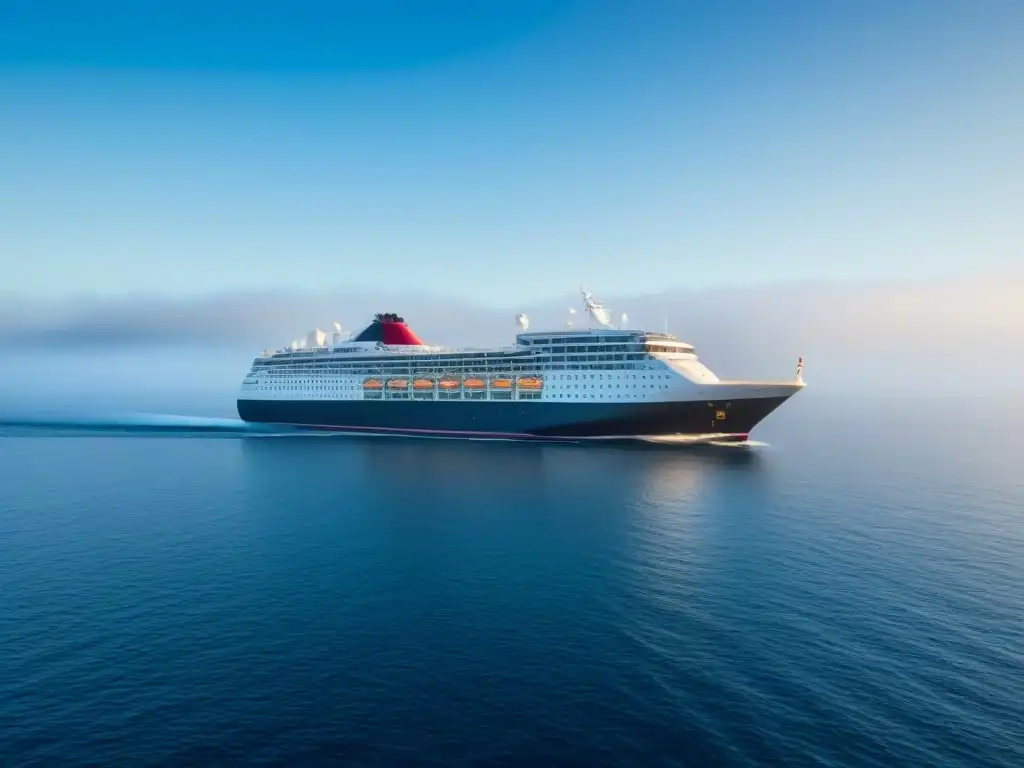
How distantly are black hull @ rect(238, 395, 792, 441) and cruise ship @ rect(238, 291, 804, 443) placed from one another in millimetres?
158

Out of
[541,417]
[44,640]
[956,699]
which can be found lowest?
[956,699]

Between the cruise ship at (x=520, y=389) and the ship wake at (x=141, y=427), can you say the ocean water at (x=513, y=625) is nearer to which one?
the cruise ship at (x=520, y=389)

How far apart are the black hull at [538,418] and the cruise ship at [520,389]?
0.52 feet

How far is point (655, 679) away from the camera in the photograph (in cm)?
2192

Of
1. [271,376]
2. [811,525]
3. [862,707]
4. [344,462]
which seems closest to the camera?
[862,707]

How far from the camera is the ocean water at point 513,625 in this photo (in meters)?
18.6

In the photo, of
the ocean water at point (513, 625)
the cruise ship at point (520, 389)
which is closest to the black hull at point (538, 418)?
the cruise ship at point (520, 389)

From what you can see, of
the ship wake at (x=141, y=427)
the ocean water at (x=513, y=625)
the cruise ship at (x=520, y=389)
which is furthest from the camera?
the ship wake at (x=141, y=427)

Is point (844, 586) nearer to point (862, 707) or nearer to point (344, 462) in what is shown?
point (862, 707)

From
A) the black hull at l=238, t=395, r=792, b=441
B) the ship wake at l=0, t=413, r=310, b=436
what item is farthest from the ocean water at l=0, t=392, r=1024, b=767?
the ship wake at l=0, t=413, r=310, b=436

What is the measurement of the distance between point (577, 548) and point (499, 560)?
5.72 metres

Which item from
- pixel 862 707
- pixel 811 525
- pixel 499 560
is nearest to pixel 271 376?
pixel 499 560

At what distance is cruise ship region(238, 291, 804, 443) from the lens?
78.8 metres

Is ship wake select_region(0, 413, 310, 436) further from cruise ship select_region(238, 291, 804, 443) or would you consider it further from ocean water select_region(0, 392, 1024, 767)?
ocean water select_region(0, 392, 1024, 767)
